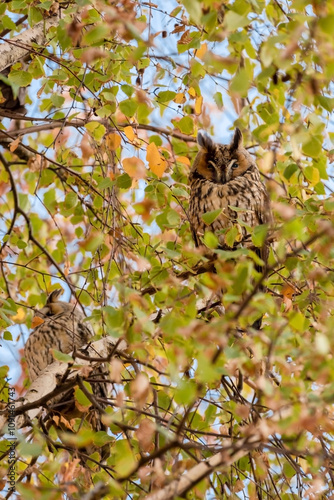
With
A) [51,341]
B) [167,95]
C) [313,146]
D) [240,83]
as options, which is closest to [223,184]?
[167,95]

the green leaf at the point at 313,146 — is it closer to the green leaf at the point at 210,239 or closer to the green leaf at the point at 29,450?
the green leaf at the point at 210,239

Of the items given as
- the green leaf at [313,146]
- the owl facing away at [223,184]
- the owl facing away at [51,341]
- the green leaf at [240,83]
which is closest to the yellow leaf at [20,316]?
the owl facing away at [51,341]

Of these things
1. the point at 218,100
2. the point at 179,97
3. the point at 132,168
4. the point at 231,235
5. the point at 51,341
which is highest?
the point at 51,341

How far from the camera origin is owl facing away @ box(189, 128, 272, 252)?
10.5 feet

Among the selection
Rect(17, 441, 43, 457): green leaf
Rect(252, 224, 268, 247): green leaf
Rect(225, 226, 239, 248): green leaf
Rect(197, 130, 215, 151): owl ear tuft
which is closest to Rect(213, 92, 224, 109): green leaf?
Answer: Rect(225, 226, 239, 248): green leaf

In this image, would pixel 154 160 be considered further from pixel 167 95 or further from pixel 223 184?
pixel 223 184

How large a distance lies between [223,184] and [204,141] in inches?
9.4

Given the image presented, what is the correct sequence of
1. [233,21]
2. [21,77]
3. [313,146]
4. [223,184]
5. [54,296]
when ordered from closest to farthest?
[233,21], [313,146], [21,77], [223,184], [54,296]

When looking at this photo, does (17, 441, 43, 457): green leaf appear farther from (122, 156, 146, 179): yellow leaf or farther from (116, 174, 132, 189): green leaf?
(116, 174, 132, 189): green leaf

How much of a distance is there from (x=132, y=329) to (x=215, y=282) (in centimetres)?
24

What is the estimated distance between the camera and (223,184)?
10.7 ft

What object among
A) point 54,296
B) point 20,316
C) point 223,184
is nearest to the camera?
point 223,184

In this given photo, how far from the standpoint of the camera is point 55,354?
184cm

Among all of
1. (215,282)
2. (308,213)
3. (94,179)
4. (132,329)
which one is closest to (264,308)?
(215,282)
